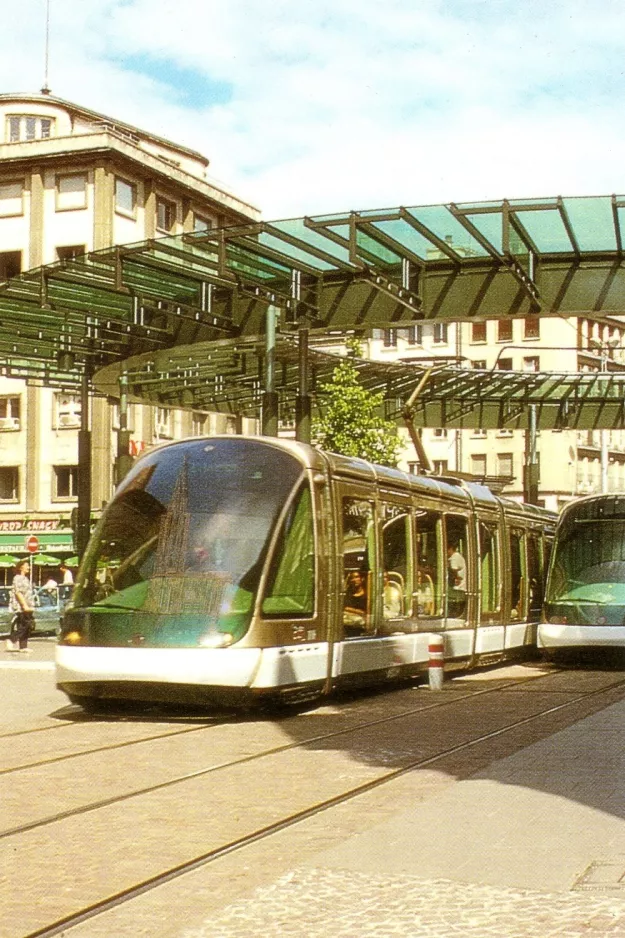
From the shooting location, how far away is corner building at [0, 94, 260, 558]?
60531 millimetres

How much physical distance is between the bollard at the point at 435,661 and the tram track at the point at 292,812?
2.21 ft

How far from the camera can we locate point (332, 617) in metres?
16.2

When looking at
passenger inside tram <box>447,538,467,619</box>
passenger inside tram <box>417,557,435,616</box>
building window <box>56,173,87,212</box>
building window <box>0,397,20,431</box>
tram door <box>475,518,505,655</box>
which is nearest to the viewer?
passenger inside tram <box>417,557,435,616</box>

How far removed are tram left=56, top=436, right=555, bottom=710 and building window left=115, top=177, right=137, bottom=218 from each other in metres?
45.3

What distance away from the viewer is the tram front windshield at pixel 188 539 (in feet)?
48.2

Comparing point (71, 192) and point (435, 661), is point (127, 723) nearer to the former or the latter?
point (435, 661)

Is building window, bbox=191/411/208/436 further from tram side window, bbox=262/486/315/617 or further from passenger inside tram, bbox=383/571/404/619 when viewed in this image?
tram side window, bbox=262/486/315/617

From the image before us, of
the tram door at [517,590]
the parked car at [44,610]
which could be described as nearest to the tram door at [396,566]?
the tram door at [517,590]

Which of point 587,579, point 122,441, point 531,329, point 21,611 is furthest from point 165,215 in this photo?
point 587,579

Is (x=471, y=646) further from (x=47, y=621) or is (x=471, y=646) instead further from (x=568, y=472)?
(x=568, y=472)

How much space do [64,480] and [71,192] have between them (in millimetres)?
11137

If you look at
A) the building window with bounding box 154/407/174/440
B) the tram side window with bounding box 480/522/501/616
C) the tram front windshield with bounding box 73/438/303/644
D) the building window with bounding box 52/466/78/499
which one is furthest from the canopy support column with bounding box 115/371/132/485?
the building window with bounding box 154/407/174/440

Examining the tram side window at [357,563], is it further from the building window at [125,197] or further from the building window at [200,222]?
the building window at [200,222]

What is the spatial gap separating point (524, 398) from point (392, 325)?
1497cm
